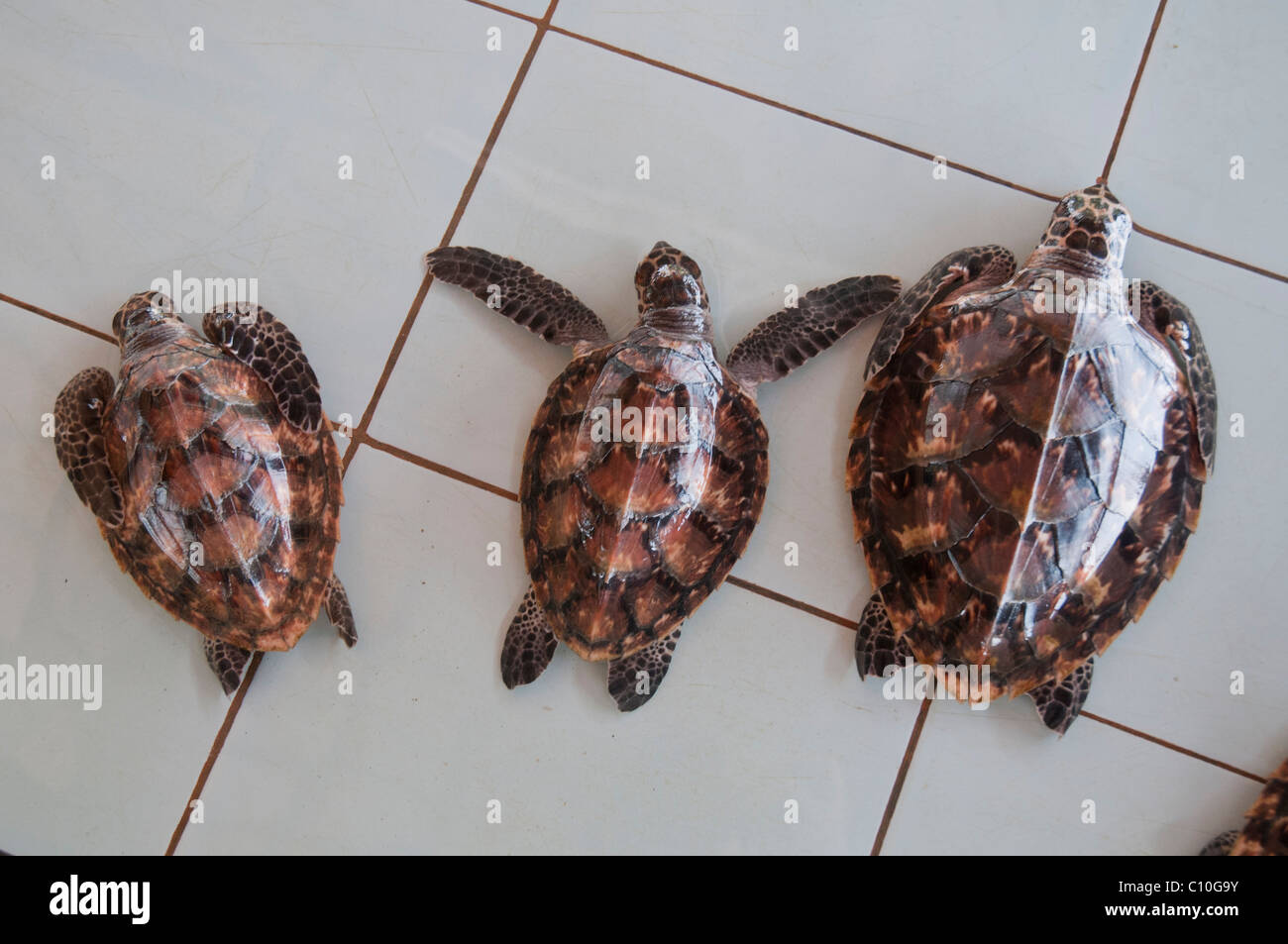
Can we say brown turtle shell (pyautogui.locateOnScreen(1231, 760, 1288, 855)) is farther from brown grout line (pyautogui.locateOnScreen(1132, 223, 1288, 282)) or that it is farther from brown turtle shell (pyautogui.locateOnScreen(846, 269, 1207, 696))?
brown grout line (pyautogui.locateOnScreen(1132, 223, 1288, 282))

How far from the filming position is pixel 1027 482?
70.1 inches

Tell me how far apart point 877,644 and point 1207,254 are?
4.17 ft

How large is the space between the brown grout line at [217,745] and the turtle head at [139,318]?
816 mm

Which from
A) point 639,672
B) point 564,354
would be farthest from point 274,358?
point 639,672

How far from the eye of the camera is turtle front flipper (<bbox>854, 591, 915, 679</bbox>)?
6.61ft

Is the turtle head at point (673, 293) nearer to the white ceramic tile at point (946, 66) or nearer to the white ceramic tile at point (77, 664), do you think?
the white ceramic tile at point (946, 66)

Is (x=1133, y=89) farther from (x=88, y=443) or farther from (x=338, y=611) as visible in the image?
(x=88, y=443)

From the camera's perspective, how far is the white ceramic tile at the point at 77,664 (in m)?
2.09

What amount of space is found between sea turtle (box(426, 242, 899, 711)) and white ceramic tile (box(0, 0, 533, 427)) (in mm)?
246

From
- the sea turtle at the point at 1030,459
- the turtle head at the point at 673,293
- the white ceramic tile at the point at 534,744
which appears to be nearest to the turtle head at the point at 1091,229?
the sea turtle at the point at 1030,459
